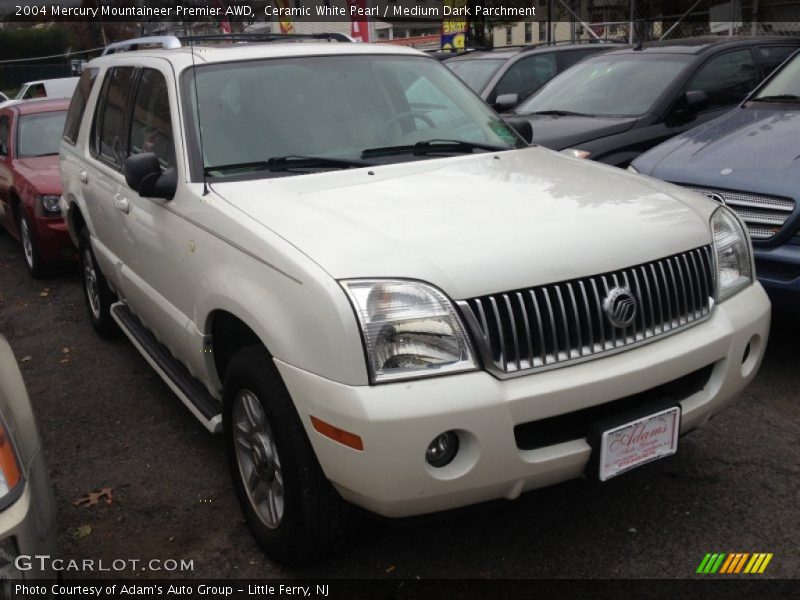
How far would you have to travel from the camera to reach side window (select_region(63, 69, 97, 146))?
5.36 meters

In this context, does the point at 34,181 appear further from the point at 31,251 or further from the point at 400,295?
the point at 400,295

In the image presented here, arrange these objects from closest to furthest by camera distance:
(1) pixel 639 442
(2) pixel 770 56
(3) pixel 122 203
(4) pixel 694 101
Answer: (1) pixel 639 442, (3) pixel 122 203, (4) pixel 694 101, (2) pixel 770 56

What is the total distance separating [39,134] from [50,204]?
1.76 meters

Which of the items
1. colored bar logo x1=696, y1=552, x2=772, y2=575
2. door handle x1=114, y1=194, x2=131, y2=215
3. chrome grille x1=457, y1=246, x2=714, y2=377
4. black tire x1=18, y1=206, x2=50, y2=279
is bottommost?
colored bar logo x1=696, y1=552, x2=772, y2=575

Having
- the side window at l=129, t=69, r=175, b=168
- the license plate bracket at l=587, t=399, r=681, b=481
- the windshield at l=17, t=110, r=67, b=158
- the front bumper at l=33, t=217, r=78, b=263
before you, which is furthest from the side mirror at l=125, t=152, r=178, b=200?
the windshield at l=17, t=110, r=67, b=158

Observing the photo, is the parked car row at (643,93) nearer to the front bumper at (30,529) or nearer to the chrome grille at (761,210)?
the chrome grille at (761,210)

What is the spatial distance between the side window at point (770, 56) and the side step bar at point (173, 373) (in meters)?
6.17

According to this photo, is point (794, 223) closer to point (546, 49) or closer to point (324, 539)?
point (324, 539)

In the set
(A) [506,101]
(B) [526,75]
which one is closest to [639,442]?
(A) [506,101]

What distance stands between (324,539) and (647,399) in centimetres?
122

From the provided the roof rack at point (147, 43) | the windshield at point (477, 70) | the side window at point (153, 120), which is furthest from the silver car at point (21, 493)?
the windshield at point (477, 70)

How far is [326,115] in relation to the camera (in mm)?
3742

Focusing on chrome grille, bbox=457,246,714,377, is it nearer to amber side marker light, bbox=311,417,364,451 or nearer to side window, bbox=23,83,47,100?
amber side marker light, bbox=311,417,364,451

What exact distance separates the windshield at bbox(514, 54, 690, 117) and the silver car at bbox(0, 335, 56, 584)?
5.72 metres
